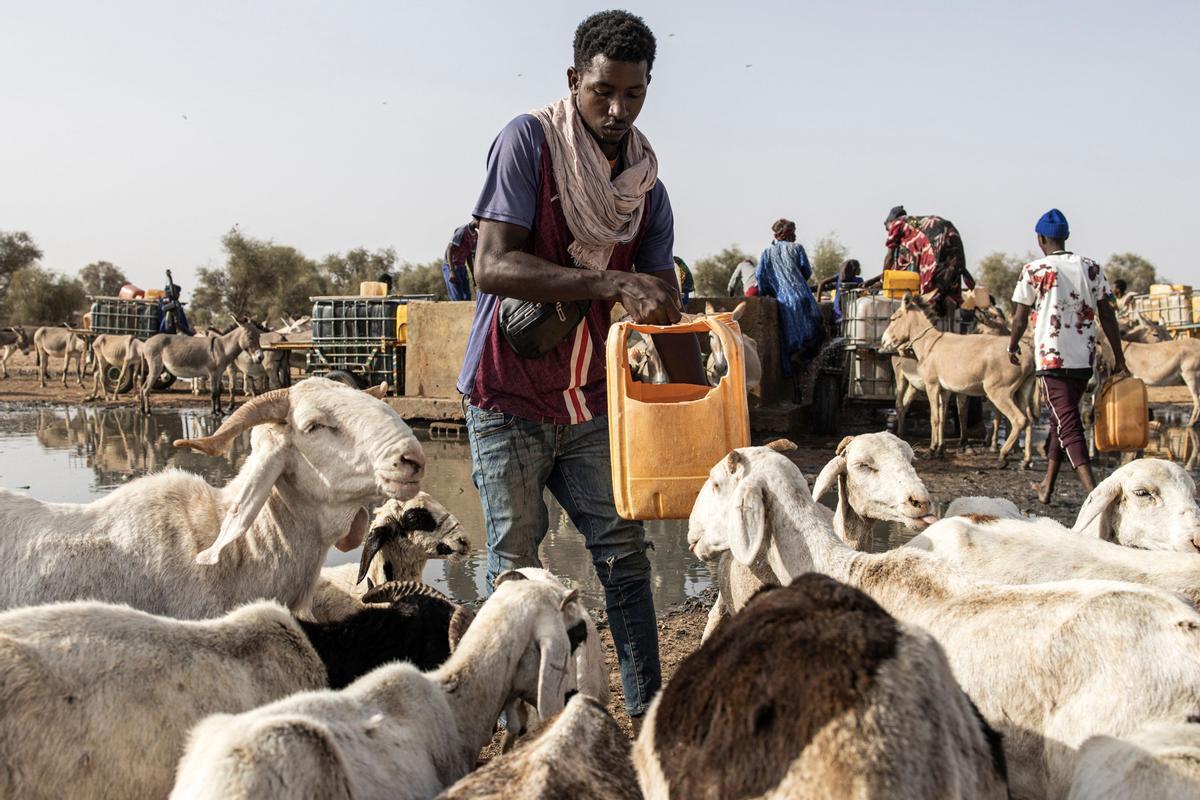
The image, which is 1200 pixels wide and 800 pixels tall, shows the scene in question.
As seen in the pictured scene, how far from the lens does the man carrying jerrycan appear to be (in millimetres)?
3816

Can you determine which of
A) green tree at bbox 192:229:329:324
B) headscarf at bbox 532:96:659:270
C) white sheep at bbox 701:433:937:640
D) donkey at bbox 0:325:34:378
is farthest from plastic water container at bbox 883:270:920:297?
green tree at bbox 192:229:329:324

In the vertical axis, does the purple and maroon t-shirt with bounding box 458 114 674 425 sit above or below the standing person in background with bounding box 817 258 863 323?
below

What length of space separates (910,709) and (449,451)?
11940 millimetres

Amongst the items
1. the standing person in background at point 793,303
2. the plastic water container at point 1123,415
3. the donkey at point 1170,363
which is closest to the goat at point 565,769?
the plastic water container at point 1123,415

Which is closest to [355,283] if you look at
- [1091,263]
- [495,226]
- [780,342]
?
[780,342]

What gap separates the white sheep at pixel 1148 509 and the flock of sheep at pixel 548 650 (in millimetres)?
12

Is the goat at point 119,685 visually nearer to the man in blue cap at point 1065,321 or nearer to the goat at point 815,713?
the goat at point 815,713

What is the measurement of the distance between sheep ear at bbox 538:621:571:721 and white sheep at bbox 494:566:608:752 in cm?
14

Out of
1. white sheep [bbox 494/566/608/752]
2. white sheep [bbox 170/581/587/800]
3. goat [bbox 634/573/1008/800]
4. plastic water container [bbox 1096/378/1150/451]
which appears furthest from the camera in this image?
plastic water container [bbox 1096/378/1150/451]

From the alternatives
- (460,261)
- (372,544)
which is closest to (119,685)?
(372,544)

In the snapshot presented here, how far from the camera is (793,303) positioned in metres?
15.3

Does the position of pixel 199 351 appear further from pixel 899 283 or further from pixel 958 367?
pixel 958 367

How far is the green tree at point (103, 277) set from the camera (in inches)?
2477

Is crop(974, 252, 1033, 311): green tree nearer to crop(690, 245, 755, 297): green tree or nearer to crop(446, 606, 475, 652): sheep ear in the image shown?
crop(690, 245, 755, 297): green tree
